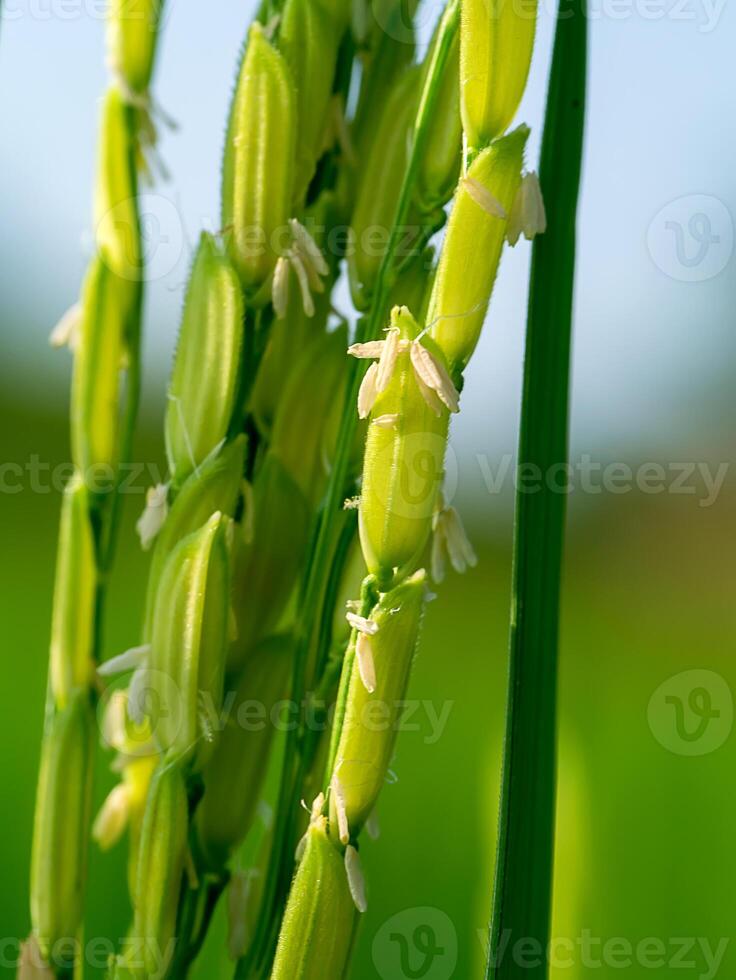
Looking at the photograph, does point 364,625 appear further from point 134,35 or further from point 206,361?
point 134,35

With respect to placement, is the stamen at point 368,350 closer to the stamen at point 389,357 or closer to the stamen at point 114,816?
the stamen at point 389,357

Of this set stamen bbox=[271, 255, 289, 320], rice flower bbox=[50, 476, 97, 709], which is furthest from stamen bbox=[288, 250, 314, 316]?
rice flower bbox=[50, 476, 97, 709]

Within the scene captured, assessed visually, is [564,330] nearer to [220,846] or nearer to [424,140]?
[424,140]

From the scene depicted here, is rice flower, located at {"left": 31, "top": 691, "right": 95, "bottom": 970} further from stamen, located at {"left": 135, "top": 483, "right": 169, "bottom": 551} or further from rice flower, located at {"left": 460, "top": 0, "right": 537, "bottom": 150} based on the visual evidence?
rice flower, located at {"left": 460, "top": 0, "right": 537, "bottom": 150}

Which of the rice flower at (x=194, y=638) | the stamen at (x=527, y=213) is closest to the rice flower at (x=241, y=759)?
the rice flower at (x=194, y=638)

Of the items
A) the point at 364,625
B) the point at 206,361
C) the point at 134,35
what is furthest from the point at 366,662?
the point at 134,35

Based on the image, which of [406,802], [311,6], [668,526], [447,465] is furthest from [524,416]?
[668,526]
